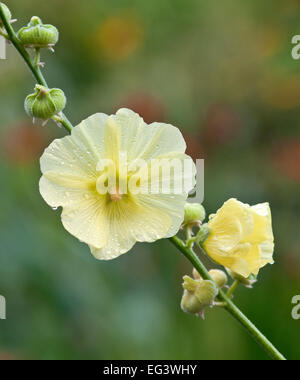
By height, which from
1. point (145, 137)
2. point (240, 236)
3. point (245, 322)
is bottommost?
point (245, 322)

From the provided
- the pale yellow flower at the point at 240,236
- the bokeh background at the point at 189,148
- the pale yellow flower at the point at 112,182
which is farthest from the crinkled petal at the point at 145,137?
the bokeh background at the point at 189,148

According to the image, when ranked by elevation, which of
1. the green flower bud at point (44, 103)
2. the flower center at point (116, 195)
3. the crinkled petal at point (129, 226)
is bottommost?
the crinkled petal at point (129, 226)

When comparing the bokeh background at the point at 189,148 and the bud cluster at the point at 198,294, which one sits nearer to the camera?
the bud cluster at the point at 198,294

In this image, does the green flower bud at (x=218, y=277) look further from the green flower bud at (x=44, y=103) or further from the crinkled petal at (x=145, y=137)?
the green flower bud at (x=44, y=103)

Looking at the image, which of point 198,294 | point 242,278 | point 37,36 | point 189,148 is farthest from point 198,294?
point 189,148

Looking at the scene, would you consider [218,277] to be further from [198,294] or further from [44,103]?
[44,103]

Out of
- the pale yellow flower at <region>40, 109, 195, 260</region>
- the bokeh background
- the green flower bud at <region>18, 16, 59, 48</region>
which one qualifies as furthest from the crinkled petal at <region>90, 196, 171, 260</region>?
the bokeh background

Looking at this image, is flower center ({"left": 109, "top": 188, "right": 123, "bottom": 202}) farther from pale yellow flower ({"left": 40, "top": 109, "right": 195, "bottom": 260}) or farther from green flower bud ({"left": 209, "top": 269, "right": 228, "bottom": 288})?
green flower bud ({"left": 209, "top": 269, "right": 228, "bottom": 288})

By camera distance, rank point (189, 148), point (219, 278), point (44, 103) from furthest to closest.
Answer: point (189, 148) < point (219, 278) < point (44, 103)
